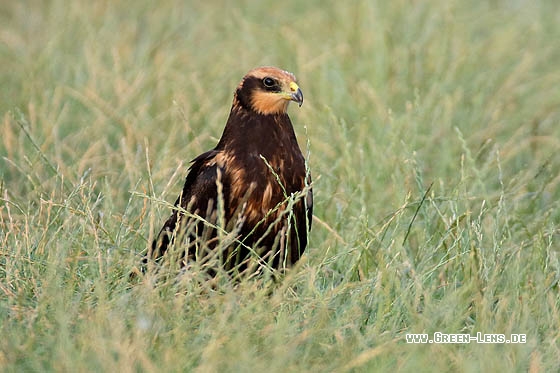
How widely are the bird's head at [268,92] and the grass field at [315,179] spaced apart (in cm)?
52

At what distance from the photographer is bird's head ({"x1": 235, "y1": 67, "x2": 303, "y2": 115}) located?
4.66 meters

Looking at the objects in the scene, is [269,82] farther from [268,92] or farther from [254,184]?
[254,184]

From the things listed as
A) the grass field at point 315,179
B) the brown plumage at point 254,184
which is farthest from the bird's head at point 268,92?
the grass field at point 315,179

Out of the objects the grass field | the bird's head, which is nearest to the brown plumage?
the bird's head

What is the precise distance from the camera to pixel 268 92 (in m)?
4.68

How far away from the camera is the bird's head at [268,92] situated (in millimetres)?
4664

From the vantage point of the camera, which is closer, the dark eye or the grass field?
the grass field

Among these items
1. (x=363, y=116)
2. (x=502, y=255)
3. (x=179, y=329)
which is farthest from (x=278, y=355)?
(x=363, y=116)

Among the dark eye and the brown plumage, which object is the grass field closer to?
the brown plumage

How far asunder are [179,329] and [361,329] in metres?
0.80

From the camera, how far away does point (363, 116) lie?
651cm

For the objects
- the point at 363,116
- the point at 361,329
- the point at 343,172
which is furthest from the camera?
the point at 363,116

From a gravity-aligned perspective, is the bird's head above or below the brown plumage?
above

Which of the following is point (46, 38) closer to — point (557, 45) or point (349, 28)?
point (349, 28)
